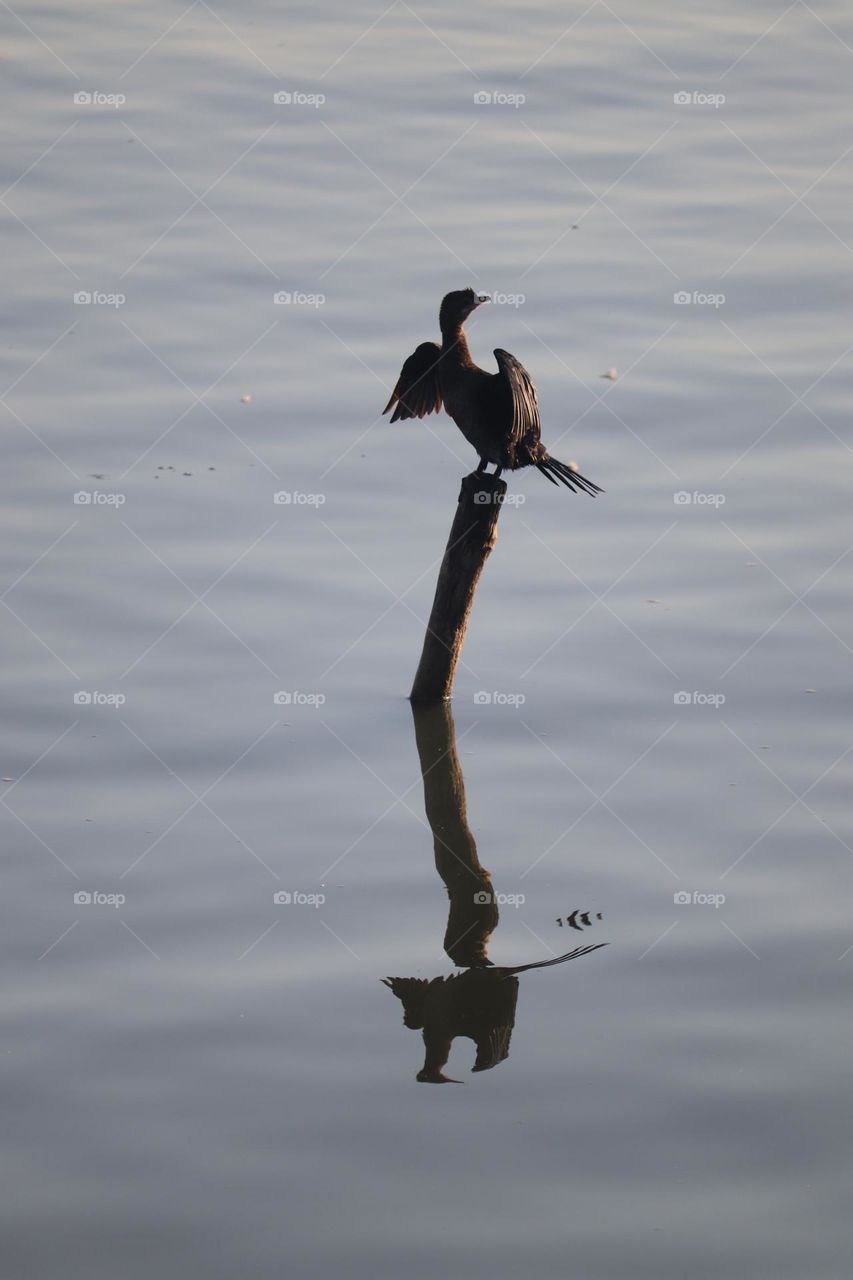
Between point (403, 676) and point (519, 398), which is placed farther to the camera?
point (403, 676)

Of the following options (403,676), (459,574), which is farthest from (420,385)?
(403,676)

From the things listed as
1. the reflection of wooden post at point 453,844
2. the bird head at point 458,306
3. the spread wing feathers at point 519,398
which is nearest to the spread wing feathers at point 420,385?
the bird head at point 458,306

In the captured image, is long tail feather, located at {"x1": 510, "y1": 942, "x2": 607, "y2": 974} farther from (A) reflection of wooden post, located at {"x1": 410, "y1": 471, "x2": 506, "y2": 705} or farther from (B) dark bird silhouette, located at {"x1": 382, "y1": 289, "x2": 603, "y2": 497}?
(B) dark bird silhouette, located at {"x1": 382, "y1": 289, "x2": 603, "y2": 497}

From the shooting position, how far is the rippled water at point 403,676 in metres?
4.96

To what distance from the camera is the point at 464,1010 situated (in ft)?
18.8

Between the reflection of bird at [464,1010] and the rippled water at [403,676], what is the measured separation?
6cm

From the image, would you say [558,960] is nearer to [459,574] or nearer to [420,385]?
[459,574]

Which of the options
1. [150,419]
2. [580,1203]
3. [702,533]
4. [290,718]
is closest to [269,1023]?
[580,1203]

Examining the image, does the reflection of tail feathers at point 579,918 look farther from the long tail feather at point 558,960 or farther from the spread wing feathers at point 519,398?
the spread wing feathers at point 519,398

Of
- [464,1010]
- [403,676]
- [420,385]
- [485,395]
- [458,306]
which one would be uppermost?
[458,306]

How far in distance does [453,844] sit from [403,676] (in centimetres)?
132

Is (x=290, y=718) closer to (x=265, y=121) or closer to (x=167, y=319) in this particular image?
(x=167, y=319)

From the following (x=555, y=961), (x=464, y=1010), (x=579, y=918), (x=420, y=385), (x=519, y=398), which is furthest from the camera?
(x=420, y=385)

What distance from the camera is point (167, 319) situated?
10906mm
